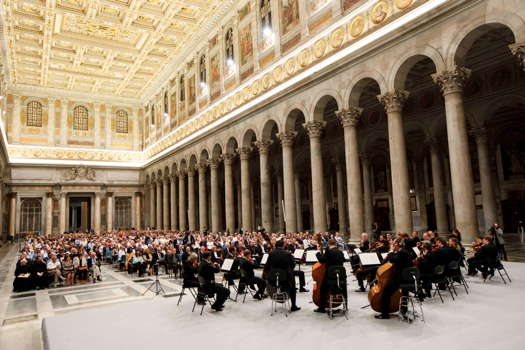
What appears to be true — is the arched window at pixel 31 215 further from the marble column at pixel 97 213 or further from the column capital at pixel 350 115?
the column capital at pixel 350 115

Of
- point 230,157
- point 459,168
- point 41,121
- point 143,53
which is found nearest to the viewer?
point 459,168

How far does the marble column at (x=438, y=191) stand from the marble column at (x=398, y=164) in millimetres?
5384

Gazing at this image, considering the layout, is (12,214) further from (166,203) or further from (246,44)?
(246,44)

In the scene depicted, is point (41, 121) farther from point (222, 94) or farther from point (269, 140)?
point (269, 140)

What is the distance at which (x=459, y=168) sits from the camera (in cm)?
1195

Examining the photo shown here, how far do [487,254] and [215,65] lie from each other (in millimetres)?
23528

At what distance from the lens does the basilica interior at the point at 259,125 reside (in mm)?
11750

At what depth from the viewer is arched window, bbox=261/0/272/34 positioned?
2150cm

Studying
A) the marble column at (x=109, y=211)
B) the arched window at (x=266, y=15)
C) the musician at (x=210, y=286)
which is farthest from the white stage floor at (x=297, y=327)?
the marble column at (x=109, y=211)

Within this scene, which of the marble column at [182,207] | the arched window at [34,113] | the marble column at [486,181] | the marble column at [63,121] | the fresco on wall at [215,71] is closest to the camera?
the marble column at [486,181]

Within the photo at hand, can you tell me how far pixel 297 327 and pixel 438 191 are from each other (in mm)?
15146

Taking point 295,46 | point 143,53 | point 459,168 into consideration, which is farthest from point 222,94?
point 459,168

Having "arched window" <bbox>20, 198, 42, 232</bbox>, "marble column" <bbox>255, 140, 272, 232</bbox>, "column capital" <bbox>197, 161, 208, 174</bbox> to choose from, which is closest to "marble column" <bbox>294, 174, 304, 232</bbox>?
"column capital" <bbox>197, 161, 208, 174</bbox>

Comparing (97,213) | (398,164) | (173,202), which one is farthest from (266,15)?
(97,213)
